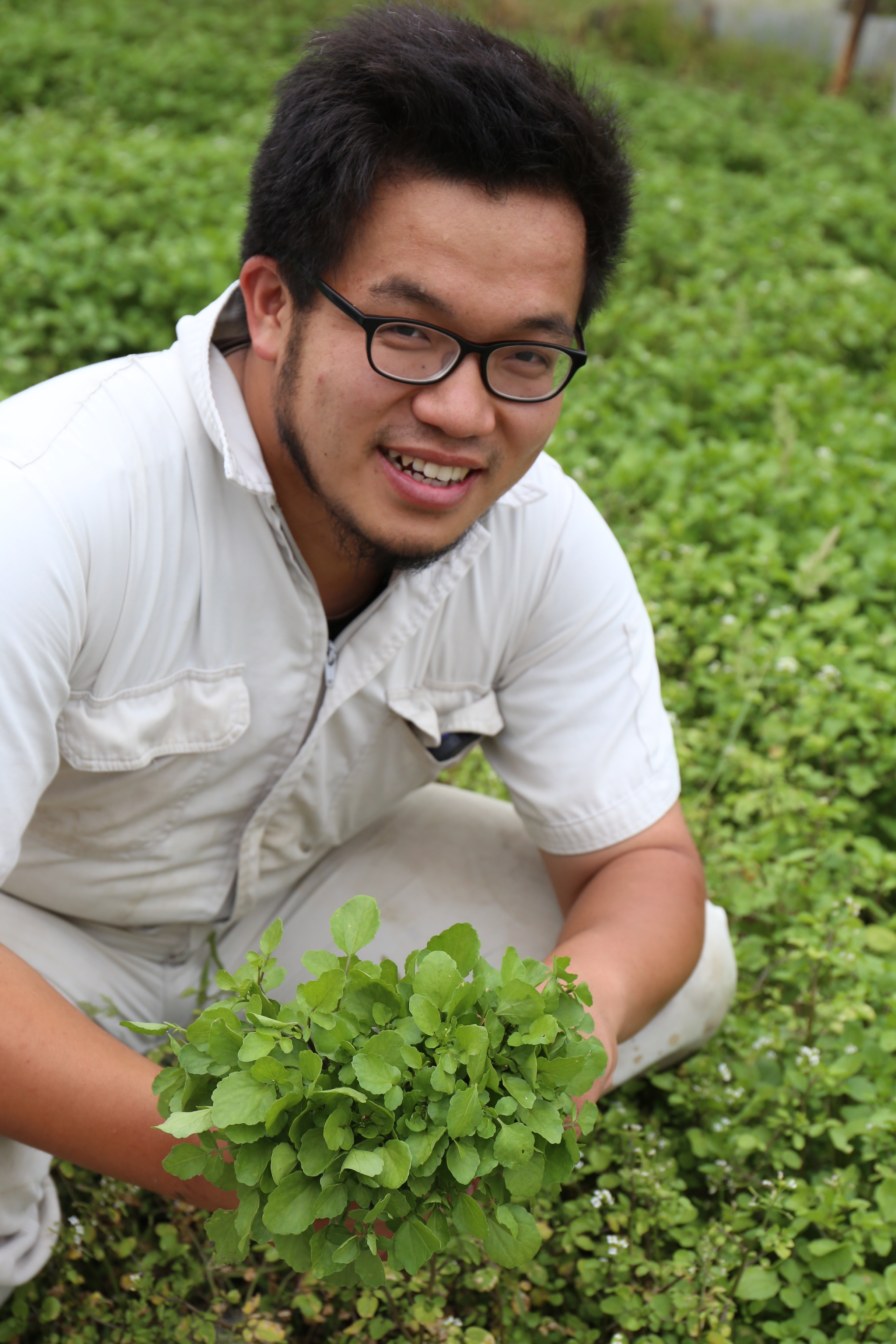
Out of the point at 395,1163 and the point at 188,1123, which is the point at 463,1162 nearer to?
the point at 395,1163

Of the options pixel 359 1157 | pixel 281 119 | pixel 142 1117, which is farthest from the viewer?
pixel 281 119

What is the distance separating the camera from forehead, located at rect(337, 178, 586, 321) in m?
1.60

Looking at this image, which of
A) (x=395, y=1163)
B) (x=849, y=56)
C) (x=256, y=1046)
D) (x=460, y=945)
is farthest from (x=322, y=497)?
(x=849, y=56)

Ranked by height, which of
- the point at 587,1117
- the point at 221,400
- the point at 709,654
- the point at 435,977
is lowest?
the point at 709,654

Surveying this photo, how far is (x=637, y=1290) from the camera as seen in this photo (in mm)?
1911

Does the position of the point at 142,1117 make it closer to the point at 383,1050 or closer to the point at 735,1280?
the point at 383,1050

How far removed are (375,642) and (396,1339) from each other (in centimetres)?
107

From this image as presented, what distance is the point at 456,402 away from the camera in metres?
1.65

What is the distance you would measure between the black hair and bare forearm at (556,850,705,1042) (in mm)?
1014

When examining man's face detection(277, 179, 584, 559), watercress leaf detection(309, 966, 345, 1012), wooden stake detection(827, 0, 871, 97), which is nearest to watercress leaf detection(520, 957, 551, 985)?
watercress leaf detection(309, 966, 345, 1012)

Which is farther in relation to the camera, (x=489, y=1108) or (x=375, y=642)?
(x=375, y=642)

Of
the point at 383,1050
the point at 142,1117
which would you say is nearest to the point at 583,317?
the point at 383,1050

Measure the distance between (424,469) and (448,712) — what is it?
22.1 inches

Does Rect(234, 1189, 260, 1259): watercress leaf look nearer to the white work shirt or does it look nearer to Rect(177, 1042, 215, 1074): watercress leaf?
Rect(177, 1042, 215, 1074): watercress leaf
